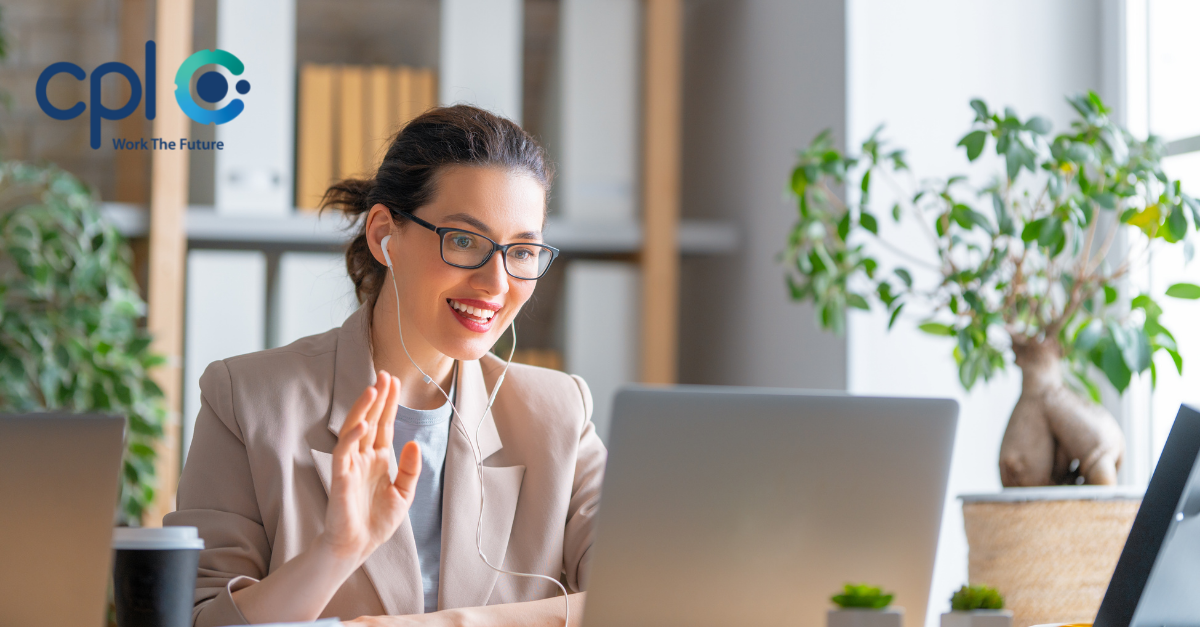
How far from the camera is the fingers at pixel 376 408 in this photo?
3.54 ft

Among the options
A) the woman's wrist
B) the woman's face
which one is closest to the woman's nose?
the woman's face

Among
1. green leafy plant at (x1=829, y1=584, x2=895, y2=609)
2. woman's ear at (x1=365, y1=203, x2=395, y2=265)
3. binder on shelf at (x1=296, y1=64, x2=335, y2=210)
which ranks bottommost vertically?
green leafy plant at (x1=829, y1=584, x2=895, y2=609)

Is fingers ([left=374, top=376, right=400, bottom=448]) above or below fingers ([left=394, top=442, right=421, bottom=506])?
above

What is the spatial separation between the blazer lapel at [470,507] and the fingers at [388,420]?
0.91 feet

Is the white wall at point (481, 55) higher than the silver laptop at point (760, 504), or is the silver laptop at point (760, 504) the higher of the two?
the white wall at point (481, 55)

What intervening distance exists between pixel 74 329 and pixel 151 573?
1.55 meters

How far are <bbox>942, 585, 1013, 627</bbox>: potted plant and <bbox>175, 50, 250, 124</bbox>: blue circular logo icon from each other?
206 centimetres

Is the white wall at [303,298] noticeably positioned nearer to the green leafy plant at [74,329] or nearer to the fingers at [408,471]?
the green leafy plant at [74,329]

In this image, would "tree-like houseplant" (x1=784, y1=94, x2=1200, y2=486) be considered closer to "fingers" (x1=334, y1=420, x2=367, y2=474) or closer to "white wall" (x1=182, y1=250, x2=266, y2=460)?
"fingers" (x1=334, y1=420, x2=367, y2=474)

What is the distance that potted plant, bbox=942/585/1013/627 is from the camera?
3.04 ft

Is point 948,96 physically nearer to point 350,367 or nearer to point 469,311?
point 469,311

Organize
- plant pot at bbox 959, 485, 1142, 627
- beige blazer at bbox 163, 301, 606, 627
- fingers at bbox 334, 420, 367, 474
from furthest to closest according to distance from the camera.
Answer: plant pot at bbox 959, 485, 1142, 627, beige blazer at bbox 163, 301, 606, 627, fingers at bbox 334, 420, 367, 474

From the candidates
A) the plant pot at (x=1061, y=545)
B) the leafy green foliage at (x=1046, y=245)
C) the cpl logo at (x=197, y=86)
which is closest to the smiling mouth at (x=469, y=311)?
the leafy green foliage at (x=1046, y=245)

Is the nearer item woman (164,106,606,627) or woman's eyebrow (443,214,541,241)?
woman (164,106,606,627)
